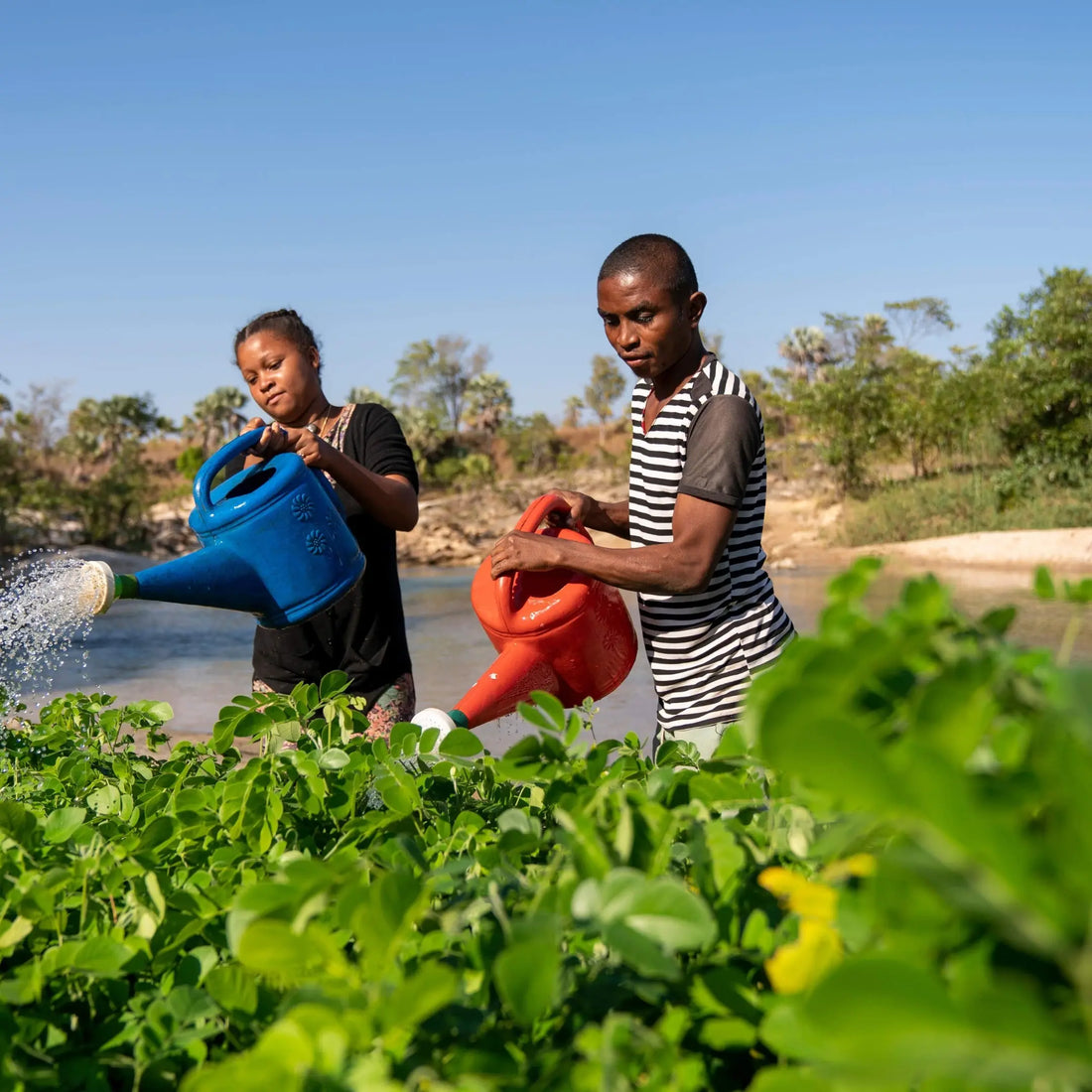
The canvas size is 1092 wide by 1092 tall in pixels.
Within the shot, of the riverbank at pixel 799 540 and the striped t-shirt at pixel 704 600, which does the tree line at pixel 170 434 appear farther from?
the striped t-shirt at pixel 704 600

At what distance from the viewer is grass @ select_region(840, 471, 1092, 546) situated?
17422 millimetres

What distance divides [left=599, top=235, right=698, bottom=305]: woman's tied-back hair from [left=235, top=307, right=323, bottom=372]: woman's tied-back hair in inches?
34.3

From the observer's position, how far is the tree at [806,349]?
47109 mm

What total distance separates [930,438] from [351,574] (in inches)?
864

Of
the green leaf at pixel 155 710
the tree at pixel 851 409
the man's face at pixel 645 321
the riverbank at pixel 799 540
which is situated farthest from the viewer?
the tree at pixel 851 409

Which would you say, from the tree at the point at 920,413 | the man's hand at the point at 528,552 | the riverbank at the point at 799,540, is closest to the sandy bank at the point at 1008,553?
the riverbank at the point at 799,540

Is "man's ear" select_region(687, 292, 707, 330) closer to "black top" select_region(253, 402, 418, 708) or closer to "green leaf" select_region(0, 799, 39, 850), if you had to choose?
"black top" select_region(253, 402, 418, 708)

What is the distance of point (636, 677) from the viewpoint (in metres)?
7.36

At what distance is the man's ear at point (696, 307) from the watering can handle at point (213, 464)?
0.82 meters

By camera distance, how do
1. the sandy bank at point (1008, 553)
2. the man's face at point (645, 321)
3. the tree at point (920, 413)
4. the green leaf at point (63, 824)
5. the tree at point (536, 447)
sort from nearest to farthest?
the green leaf at point (63, 824) < the man's face at point (645, 321) < the sandy bank at point (1008, 553) < the tree at point (920, 413) < the tree at point (536, 447)

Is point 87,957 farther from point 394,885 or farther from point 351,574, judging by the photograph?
point 351,574

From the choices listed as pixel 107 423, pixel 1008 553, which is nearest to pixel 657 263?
pixel 1008 553

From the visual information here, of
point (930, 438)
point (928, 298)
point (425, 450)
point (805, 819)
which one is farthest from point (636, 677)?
point (928, 298)

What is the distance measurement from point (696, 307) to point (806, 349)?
156 feet
